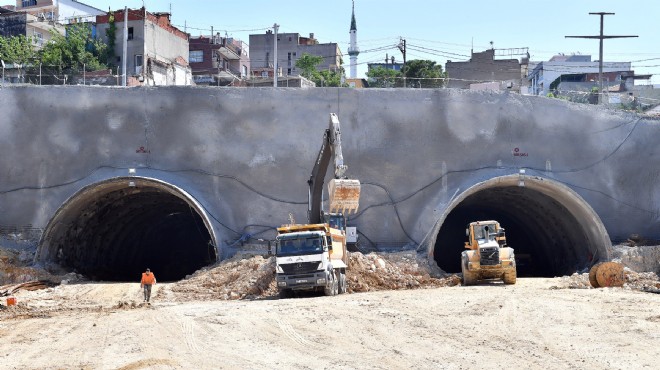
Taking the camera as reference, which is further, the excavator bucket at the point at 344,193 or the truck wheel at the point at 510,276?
the truck wheel at the point at 510,276

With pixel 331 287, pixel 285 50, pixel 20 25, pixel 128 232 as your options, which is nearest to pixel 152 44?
pixel 20 25

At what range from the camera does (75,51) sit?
6331cm

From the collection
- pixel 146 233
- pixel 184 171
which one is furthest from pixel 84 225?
pixel 146 233

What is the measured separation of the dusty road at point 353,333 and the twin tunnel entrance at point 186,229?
7.87 m

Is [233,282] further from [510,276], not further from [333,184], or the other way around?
[510,276]

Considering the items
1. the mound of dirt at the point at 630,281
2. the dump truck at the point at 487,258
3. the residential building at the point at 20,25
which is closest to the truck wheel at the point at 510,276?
the dump truck at the point at 487,258

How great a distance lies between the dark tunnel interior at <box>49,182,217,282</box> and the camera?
3662 centimetres

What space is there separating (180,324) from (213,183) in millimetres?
15212

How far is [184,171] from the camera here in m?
35.8

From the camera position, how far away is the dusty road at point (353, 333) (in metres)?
15.9

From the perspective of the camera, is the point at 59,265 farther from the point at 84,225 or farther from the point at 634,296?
the point at 634,296

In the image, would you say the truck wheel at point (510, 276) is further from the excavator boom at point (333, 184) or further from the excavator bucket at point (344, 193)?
the excavator bucket at point (344, 193)

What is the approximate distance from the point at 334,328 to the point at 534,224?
25128 mm

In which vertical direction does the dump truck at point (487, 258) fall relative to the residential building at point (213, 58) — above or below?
below
